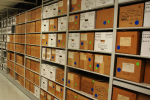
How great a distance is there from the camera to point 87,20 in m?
1.89

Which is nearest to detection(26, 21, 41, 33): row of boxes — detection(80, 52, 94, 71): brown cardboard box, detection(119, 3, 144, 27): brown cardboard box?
detection(80, 52, 94, 71): brown cardboard box

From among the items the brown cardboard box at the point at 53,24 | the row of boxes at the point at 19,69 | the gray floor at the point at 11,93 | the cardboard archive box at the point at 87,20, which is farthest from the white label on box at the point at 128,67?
the row of boxes at the point at 19,69

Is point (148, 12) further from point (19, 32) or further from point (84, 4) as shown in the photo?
point (19, 32)

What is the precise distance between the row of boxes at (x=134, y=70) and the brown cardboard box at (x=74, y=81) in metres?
0.79

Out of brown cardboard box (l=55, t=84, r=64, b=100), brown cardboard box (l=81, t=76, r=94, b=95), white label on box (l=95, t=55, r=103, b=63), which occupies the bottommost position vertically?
brown cardboard box (l=55, t=84, r=64, b=100)

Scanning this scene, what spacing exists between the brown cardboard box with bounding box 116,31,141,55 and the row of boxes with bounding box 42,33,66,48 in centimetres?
115

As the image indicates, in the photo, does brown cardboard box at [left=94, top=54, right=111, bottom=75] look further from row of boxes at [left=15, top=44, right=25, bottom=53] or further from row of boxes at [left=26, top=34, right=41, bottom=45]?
row of boxes at [left=15, top=44, right=25, bottom=53]

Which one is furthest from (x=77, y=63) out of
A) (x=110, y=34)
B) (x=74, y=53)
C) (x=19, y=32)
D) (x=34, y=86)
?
(x=19, y=32)

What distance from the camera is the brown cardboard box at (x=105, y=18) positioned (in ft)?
5.25

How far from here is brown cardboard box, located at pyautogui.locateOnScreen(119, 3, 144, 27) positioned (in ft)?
4.38

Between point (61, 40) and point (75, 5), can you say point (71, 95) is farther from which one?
point (75, 5)

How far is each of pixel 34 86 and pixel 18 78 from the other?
53.6 inches

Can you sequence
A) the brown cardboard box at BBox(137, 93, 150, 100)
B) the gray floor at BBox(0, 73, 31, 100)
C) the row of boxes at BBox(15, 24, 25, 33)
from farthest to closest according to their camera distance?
the row of boxes at BBox(15, 24, 25, 33) < the gray floor at BBox(0, 73, 31, 100) < the brown cardboard box at BBox(137, 93, 150, 100)

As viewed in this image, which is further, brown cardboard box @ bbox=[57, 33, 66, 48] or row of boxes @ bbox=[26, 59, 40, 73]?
row of boxes @ bbox=[26, 59, 40, 73]
